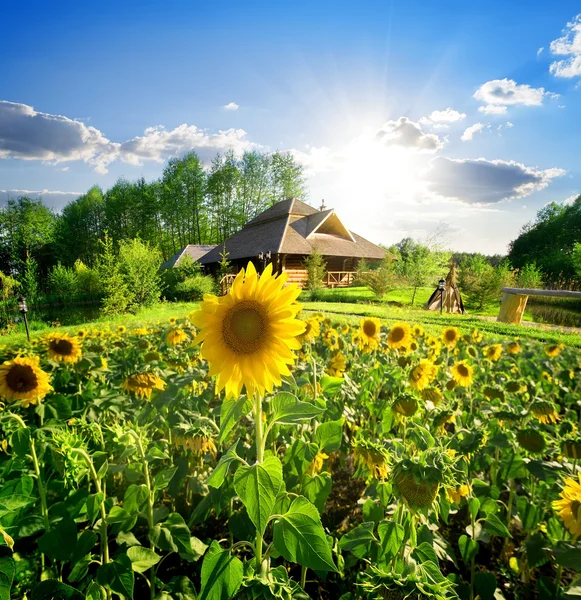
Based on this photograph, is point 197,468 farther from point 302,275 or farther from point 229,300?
point 302,275

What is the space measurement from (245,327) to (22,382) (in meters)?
1.49

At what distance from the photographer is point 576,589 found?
38.3 inches

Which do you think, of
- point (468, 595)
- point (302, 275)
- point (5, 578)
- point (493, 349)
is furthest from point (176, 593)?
point (302, 275)

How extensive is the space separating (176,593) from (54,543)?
1.54ft

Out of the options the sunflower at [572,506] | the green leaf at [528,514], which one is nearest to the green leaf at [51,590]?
the sunflower at [572,506]

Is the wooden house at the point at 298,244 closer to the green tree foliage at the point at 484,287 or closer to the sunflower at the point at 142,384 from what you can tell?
the green tree foliage at the point at 484,287

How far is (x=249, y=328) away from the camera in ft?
3.63

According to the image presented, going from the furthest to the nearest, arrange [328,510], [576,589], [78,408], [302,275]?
[302,275], [78,408], [328,510], [576,589]

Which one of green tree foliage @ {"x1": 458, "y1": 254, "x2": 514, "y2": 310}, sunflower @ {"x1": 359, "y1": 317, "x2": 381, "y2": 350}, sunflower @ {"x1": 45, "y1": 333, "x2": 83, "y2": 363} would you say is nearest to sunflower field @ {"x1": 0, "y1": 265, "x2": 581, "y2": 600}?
sunflower @ {"x1": 45, "y1": 333, "x2": 83, "y2": 363}

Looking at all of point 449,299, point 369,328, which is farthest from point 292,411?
point 449,299

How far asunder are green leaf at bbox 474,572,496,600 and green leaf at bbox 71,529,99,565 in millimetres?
1431

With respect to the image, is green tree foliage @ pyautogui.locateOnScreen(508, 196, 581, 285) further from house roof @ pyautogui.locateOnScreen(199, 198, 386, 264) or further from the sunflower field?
the sunflower field

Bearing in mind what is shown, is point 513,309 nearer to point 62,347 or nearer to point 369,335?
point 369,335

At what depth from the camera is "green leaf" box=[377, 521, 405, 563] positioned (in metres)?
1.04
